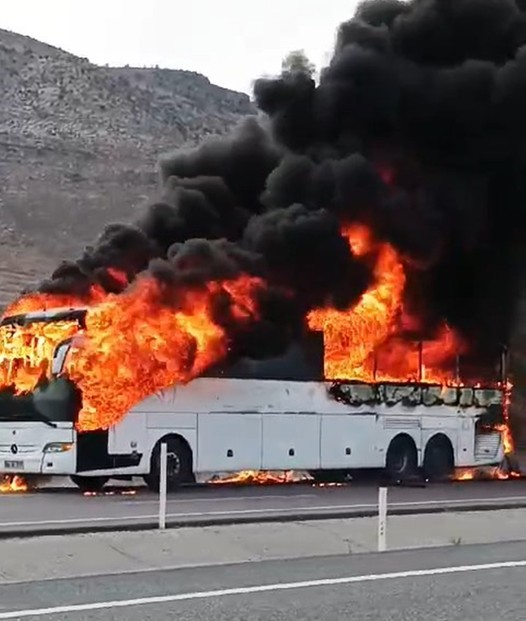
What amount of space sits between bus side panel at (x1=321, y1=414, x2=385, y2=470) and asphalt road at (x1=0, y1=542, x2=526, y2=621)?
10.1 meters

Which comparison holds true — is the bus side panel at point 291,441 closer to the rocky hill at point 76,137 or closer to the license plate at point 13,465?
the license plate at point 13,465

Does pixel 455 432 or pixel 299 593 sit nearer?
pixel 299 593

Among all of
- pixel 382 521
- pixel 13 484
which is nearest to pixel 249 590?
pixel 382 521

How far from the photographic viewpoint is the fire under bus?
752 inches

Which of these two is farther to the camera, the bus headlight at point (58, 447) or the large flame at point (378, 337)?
the large flame at point (378, 337)

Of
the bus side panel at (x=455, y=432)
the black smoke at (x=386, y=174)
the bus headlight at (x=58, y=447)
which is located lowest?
the bus headlight at (x=58, y=447)

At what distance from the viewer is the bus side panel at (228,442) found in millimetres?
20484

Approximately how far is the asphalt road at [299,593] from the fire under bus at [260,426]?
25.4ft

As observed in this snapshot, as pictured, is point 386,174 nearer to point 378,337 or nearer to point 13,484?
point 378,337

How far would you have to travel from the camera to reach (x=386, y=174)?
27.3 meters

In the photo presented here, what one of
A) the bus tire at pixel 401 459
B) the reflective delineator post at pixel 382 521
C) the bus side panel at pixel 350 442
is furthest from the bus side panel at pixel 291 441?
the reflective delineator post at pixel 382 521

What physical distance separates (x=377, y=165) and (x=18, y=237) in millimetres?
35496

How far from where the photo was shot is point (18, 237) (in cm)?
6016

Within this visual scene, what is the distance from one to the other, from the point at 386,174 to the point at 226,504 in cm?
1158
